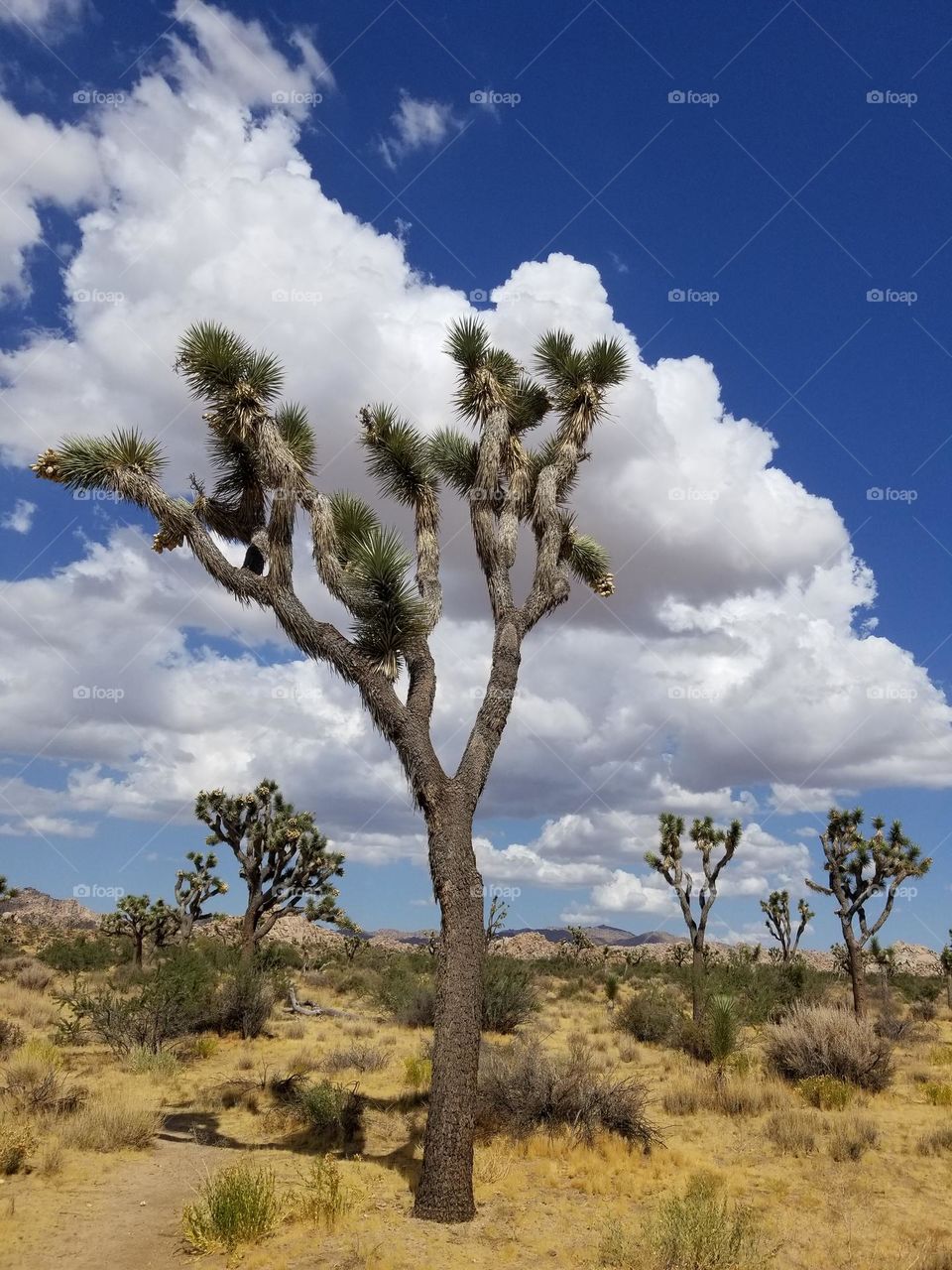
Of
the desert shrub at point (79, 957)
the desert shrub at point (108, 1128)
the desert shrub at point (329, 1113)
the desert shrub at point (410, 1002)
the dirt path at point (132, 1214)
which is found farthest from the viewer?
the desert shrub at point (79, 957)

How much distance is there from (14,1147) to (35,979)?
1671cm

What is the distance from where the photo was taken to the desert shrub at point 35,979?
73.4 feet

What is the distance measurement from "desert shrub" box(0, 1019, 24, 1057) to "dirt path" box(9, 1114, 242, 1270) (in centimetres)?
562

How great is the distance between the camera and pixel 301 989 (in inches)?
1067

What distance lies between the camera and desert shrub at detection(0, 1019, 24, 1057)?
45.0 ft

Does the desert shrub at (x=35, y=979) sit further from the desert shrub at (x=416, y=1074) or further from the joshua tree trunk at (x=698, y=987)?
the joshua tree trunk at (x=698, y=987)

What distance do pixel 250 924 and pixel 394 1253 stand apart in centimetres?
1635

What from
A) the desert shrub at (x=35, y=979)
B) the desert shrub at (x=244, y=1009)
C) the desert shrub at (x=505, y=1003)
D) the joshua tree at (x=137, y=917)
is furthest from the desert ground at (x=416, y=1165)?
the joshua tree at (x=137, y=917)

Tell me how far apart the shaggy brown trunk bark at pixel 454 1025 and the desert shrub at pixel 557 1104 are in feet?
8.32

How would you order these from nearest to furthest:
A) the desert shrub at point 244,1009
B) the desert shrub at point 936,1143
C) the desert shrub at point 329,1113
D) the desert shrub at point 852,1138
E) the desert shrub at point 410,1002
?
the desert shrub at point 852,1138, the desert shrub at point 936,1143, the desert shrub at point 329,1113, the desert shrub at point 244,1009, the desert shrub at point 410,1002

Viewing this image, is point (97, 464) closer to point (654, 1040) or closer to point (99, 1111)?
A: point (99, 1111)

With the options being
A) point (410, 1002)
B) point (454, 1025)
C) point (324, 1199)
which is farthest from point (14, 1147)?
point (410, 1002)

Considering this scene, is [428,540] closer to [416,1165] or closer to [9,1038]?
[416,1165]

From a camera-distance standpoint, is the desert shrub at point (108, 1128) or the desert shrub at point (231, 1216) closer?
the desert shrub at point (231, 1216)
